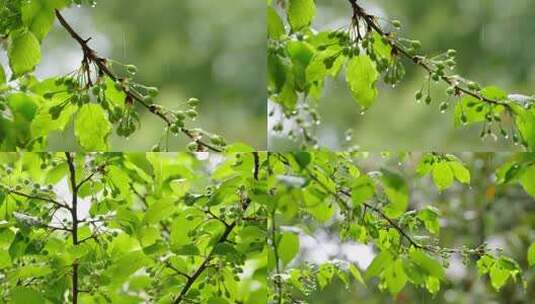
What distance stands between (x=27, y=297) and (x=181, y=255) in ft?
1.03

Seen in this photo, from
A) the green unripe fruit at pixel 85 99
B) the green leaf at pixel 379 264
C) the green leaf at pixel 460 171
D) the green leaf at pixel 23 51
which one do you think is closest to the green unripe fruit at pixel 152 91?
the green unripe fruit at pixel 85 99

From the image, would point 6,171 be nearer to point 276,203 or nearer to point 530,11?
point 276,203

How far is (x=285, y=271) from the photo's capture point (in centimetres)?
169

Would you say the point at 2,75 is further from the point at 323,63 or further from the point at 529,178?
the point at 529,178

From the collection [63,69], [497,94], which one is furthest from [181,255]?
[497,94]

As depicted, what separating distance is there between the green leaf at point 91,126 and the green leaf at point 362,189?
520mm

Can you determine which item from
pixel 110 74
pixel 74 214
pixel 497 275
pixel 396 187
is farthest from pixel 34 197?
pixel 497 275

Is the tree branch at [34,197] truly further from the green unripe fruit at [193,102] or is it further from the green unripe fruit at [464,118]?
the green unripe fruit at [464,118]

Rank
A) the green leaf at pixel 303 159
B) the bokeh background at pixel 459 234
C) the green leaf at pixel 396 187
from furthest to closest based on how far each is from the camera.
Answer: the bokeh background at pixel 459 234, the green leaf at pixel 303 159, the green leaf at pixel 396 187

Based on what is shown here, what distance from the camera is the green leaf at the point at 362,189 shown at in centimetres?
137

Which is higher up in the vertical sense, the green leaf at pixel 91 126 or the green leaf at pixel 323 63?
the green leaf at pixel 323 63

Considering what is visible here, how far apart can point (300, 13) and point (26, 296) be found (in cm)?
78

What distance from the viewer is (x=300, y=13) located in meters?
1.58

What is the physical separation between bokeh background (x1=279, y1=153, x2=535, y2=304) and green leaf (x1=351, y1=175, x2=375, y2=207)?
0.84ft
